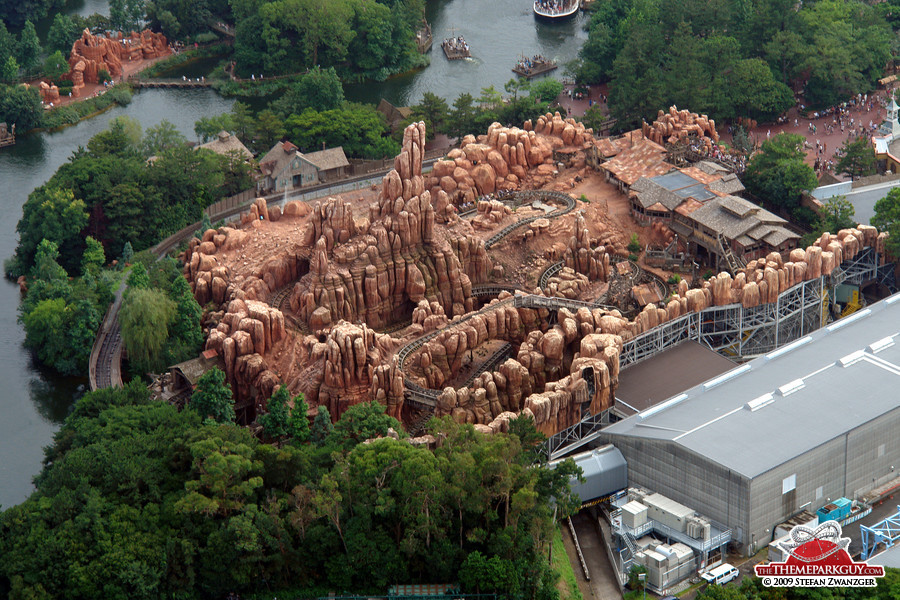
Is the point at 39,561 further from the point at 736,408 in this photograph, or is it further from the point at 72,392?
the point at 736,408

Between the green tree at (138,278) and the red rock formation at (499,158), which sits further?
the red rock formation at (499,158)

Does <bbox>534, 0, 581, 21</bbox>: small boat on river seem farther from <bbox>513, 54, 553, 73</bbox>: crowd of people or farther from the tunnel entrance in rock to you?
the tunnel entrance in rock

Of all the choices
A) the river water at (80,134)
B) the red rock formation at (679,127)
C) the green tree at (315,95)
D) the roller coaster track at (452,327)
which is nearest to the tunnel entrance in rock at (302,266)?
the roller coaster track at (452,327)

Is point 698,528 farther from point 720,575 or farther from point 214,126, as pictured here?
point 214,126

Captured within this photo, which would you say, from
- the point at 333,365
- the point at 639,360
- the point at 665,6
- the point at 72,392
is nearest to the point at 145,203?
the point at 72,392

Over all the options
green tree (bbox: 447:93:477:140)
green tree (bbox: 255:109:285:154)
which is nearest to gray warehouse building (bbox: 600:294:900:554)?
green tree (bbox: 447:93:477:140)

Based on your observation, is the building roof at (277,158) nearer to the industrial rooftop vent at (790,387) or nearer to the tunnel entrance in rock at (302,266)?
the tunnel entrance in rock at (302,266)
